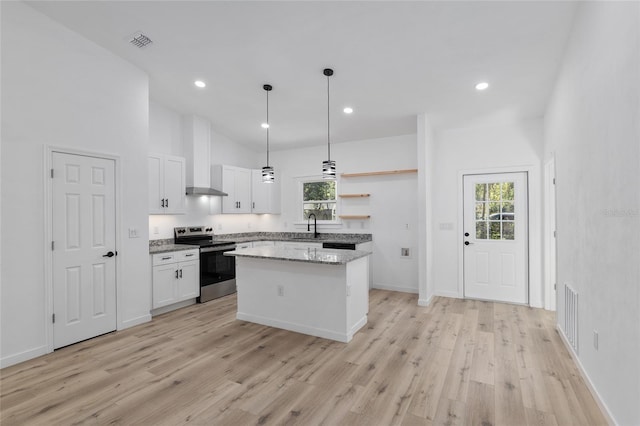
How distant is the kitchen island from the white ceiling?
2155 mm

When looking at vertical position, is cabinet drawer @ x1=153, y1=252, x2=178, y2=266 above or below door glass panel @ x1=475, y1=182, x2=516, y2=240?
below

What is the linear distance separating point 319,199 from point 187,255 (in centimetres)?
282

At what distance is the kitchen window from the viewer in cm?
637

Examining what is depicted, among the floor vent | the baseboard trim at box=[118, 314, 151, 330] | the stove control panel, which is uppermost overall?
the stove control panel

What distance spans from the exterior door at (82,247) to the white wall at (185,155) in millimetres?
1303

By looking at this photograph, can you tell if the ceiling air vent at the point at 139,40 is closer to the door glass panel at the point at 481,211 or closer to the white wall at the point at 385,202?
the white wall at the point at 385,202

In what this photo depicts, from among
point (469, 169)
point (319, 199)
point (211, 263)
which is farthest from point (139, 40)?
point (469, 169)

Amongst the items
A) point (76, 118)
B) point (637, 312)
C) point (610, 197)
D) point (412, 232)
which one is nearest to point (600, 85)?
point (610, 197)

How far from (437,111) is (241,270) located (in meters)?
3.48

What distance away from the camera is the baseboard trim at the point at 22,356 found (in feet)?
9.18

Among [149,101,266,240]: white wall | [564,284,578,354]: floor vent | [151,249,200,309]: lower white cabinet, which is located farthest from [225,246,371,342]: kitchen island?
[564,284,578,354]: floor vent

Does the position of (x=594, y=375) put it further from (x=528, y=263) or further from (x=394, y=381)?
(x=528, y=263)

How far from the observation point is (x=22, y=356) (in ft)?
9.56

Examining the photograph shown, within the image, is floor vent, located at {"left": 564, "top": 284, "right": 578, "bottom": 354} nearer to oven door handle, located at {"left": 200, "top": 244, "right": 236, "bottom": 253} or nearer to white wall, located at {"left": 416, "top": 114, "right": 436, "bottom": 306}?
white wall, located at {"left": 416, "top": 114, "right": 436, "bottom": 306}
